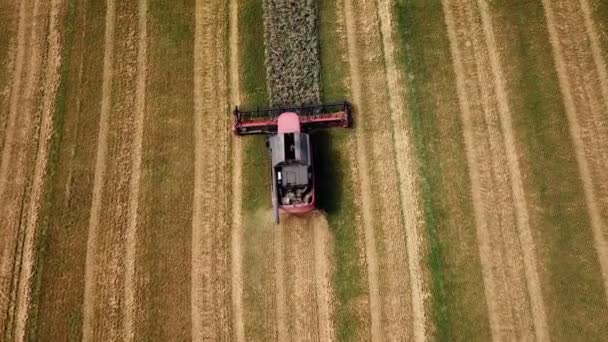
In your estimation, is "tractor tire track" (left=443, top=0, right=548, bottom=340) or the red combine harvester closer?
"tractor tire track" (left=443, top=0, right=548, bottom=340)

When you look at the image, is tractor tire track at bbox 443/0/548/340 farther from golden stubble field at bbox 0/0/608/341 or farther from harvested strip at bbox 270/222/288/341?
harvested strip at bbox 270/222/288/341

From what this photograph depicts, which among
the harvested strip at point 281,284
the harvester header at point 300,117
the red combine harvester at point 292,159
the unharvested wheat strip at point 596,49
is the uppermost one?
the unharvested wheat strip at point 596,49

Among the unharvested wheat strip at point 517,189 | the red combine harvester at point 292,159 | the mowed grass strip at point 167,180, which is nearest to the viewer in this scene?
the unharvested wheat strip at point 517,189

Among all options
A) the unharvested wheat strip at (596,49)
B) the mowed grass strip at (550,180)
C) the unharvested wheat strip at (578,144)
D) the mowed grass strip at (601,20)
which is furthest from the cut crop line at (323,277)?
the mowed grass strip at (601,20)

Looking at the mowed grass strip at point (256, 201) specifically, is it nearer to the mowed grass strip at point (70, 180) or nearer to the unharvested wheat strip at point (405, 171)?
the unharvested wheat strip at point (405, 171)

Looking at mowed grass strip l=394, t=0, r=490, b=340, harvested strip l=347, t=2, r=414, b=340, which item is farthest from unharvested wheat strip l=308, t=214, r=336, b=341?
mowed grass strip l=394, t=0, r=490, b=340

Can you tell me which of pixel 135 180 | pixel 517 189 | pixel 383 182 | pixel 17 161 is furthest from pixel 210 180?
pixel 517 189

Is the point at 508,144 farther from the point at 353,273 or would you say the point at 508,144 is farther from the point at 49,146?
the point at 49,146
